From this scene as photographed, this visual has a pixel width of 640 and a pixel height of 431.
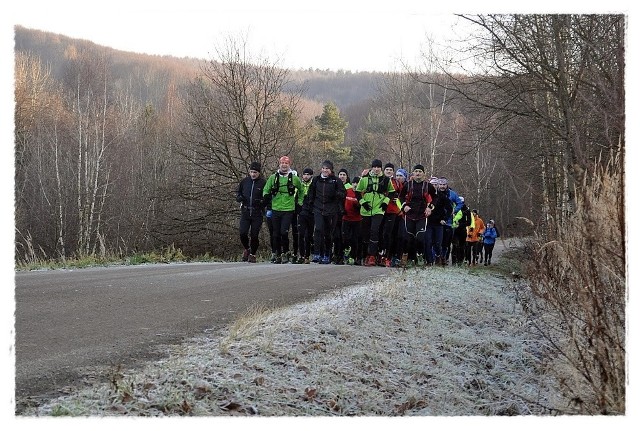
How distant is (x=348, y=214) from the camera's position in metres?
14.9

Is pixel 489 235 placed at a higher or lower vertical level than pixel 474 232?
lower

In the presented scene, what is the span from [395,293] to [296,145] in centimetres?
1898

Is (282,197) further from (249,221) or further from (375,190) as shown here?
(375,190)

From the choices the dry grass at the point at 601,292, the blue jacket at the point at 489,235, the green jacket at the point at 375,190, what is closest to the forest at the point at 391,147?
the dry grass at the point at 601,292

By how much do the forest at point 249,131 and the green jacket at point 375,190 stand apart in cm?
257

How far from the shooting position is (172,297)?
289 inches

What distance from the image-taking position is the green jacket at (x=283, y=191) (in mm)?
13203

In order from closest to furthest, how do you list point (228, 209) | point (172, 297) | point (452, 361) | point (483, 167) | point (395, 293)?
point (452, 361) < point (172, 297) < point (395, 293) < point (228, 209) < point (483, 167)

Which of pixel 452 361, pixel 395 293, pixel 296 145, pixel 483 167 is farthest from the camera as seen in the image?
pixel 483 167

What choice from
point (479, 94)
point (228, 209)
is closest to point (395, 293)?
point (479, 94)

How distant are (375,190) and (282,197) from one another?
209 centimetres

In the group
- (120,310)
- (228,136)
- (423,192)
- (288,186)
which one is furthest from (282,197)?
(228,136)

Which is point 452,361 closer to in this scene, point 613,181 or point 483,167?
point 613,181

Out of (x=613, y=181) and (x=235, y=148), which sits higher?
(x=235, y=148)
